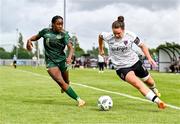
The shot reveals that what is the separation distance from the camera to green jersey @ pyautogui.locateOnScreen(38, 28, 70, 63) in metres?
11.8

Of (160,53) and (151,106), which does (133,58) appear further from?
(160,53)

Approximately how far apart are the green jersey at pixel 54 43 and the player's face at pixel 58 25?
0.17 meters

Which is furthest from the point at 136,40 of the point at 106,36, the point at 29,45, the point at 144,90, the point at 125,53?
the point at 29,45

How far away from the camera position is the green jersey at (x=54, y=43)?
11811 millimetres

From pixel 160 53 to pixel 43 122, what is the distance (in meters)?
42.5

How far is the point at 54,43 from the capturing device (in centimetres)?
1184

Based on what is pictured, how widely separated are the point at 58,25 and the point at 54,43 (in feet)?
1.72

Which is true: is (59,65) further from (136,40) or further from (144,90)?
(144,90)

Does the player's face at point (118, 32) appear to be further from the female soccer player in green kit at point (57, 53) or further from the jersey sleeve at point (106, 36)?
the female soccer player in green kit at point (57, 53)

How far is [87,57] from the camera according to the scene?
84688 millimetres

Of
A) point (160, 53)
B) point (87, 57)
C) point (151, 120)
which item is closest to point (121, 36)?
point (151, 120)

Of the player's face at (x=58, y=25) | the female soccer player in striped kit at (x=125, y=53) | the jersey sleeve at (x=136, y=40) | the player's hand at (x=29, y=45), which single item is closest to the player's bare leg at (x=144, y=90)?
the female soccer player in striped kit at (x=125, y=53)

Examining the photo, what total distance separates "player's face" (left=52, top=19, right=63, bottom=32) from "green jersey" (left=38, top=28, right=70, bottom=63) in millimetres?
166

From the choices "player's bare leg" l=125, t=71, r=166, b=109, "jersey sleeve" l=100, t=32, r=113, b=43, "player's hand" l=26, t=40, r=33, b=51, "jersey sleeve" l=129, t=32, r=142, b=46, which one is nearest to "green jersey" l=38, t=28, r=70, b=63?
"player's hand" l=26, t=40, r=33, b=51
